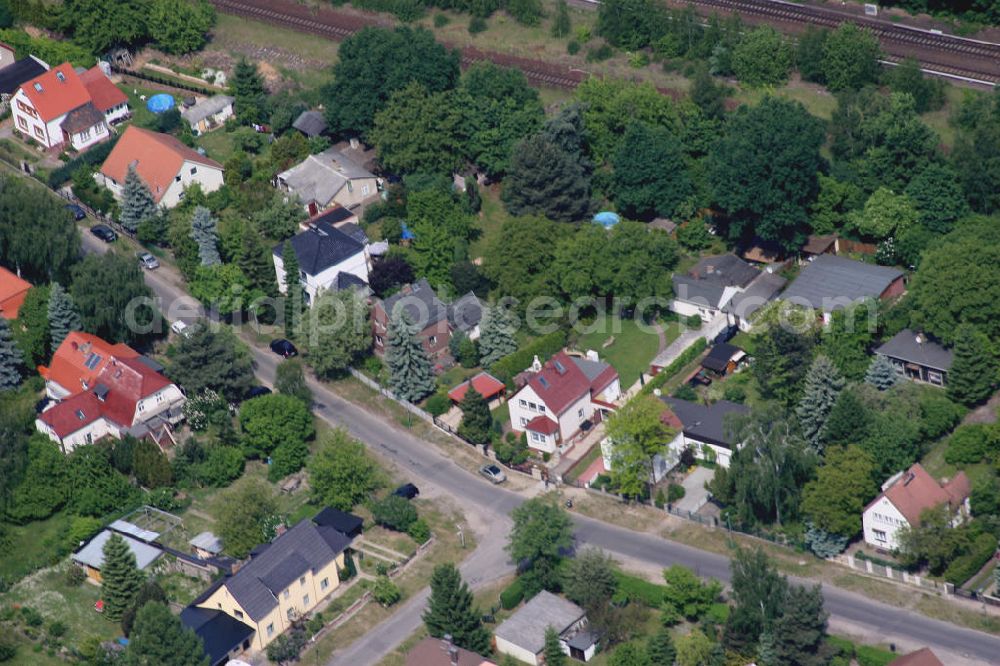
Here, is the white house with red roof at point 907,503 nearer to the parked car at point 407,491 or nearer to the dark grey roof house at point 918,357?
the dark grey roof house at point 918,357

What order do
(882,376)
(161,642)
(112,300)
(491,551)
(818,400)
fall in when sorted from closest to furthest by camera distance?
(161,642) < (491,551) < (818,400) < (882,376) < (112,300)

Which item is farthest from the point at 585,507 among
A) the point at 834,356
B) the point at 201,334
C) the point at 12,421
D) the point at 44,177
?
the point at 44,177

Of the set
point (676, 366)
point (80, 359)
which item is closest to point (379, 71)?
point (80, 359)

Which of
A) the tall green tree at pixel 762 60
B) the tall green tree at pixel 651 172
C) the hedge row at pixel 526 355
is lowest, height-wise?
the hedge row at pixel 526 355

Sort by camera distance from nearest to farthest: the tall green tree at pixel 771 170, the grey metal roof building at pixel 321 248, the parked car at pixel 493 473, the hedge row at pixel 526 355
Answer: the parked car at pixel 493 473
the hedge row at pixel 526 355
the tall green tree at pixel 771 170
the grey metal roof building at pixel 321 248

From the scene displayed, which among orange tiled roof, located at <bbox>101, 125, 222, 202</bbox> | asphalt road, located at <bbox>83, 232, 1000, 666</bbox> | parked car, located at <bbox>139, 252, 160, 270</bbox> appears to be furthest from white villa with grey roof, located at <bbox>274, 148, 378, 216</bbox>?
asphalt road, located at <bbox>83, 232, 1000, 666</bbox>

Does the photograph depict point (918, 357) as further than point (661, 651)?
Yes

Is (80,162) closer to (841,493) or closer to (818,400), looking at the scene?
(818,400)

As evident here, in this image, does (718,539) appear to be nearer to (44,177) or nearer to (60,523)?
(60,523)

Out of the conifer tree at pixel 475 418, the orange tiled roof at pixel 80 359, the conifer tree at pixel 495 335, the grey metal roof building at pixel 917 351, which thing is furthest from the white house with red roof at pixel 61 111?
the grey metal roof building at pixel 917 351
